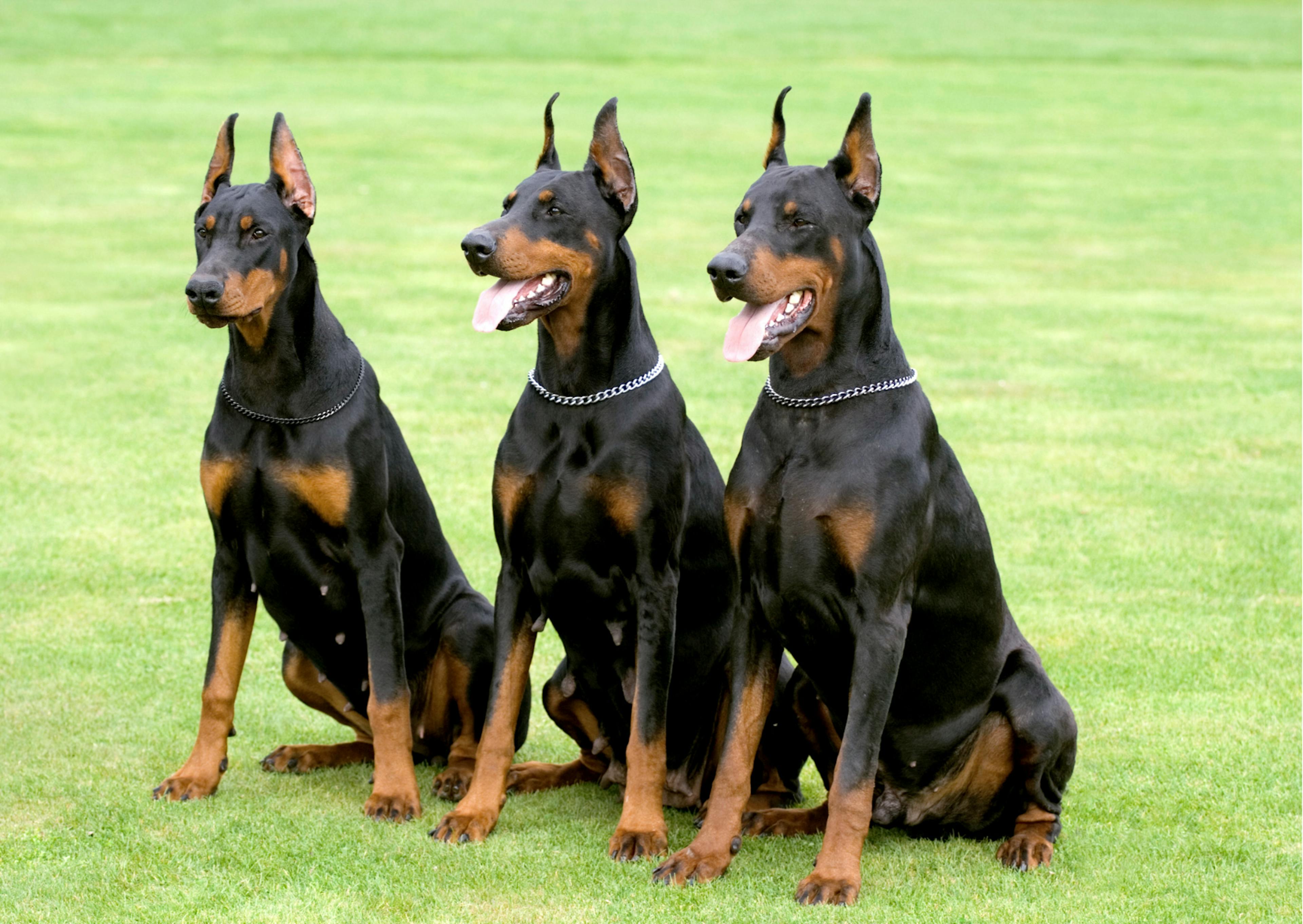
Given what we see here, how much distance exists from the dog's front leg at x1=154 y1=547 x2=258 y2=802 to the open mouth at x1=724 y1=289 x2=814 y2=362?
177 cm

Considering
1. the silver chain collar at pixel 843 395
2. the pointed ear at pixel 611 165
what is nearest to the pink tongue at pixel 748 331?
the silver chain collar at pixel 843 395

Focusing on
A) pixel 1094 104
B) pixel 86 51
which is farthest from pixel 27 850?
pixel 86 51

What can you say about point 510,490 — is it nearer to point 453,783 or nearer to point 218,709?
point 453,783

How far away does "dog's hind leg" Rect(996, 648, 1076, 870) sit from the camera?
4.63m

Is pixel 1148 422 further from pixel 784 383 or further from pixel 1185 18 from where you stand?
pixel 1185 18

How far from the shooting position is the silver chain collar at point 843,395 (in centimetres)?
445

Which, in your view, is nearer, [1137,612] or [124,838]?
[124,838]

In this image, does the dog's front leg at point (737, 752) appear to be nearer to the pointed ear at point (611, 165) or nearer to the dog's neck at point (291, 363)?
the pointed ear at point (611, 165)

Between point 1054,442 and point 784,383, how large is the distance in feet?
18.2

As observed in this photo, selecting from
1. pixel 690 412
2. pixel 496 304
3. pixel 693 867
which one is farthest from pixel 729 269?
pixel 690 412

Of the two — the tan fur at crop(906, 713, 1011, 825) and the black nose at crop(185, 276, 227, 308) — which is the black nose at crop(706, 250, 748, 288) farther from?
the tan fur at crop(906, 713, 1011, 825)

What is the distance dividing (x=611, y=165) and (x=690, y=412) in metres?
5.43

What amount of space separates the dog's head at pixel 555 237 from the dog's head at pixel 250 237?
612mm

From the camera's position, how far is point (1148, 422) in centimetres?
1013
